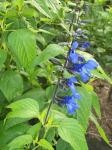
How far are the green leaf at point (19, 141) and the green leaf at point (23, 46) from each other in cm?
30

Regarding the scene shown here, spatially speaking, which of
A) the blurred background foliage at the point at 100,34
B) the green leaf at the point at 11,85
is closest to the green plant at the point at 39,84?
the green leaf at the point at 11,85

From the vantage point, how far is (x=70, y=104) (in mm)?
1797

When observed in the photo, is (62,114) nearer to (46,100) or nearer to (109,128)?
(46,100)

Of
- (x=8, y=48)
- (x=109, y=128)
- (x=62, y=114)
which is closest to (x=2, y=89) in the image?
(x=8, y=48)

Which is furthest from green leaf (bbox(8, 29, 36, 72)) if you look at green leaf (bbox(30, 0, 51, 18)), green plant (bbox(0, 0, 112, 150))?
green leaf (bbox(30, 0, 51, 18))

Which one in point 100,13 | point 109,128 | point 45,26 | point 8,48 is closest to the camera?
point 8,48

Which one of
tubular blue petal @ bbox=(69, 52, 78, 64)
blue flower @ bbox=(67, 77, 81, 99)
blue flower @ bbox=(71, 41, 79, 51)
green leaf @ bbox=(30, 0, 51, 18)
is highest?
green leaf @ bbox=(30, 0, 51, 18)

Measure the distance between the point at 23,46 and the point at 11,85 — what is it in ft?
0.75

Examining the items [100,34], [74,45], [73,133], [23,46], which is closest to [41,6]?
[23,46]

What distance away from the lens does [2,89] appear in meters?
2.00

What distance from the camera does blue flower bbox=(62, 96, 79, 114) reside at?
1790 millimetres

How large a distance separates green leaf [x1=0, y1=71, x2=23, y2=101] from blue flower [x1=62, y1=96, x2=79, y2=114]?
29 cm

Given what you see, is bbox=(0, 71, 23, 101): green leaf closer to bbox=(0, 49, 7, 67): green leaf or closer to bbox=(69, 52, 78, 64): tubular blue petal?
bbox=(0, 49, 7, 67): green leaf

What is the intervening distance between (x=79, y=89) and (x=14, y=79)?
12.5 inches
